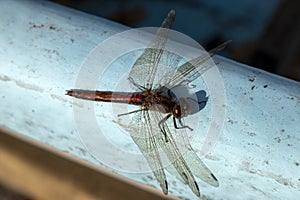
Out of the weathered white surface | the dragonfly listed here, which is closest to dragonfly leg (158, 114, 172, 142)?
the dragonfly

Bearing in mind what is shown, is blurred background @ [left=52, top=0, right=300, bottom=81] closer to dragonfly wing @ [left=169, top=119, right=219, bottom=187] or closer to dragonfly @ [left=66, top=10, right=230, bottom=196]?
dragonfly @ [left=66, top=10, right=230, bottom=196]

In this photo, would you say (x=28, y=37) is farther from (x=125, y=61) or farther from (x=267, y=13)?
(x=267, y=13)

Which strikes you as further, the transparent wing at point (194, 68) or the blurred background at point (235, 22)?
the blurred background at point (235, 22)

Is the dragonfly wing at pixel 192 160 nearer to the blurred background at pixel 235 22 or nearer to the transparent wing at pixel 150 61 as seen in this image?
the transparent wing at pixel 150 61

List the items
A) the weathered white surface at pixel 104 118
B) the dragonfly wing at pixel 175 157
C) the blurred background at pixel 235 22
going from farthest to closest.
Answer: the blurred background at pixel 235 22 < the dragonfly wing at pixel 175 157 < the weathered white surface at pixel 104 118

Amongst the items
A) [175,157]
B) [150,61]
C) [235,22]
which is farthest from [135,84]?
→ [235,22]

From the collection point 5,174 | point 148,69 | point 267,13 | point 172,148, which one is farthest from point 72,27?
point 267,13

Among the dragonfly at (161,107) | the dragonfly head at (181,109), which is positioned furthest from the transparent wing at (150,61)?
the dragonfly head at (181,109)
